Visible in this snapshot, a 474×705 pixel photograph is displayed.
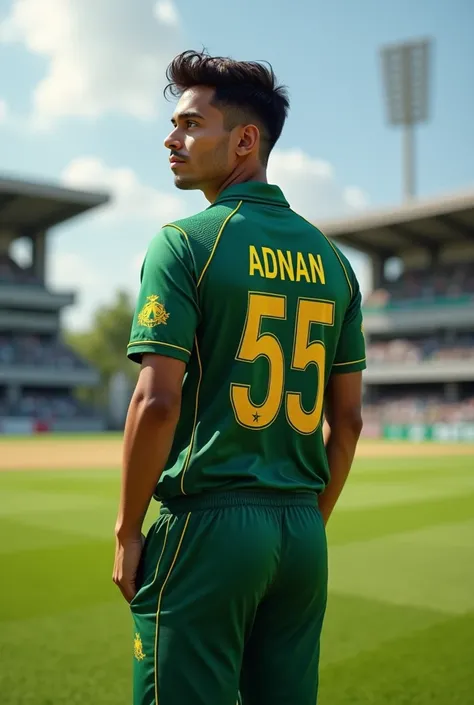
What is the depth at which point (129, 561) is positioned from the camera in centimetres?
237

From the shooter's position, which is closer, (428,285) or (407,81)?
(428,285)

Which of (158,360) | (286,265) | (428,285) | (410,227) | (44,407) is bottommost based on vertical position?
(44,407)

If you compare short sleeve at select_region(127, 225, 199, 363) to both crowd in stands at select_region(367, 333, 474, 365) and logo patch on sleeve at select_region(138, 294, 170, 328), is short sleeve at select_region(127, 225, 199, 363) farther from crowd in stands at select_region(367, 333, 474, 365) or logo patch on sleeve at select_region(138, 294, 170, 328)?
crowd in stands at select_region(367, 333, 474, 365)

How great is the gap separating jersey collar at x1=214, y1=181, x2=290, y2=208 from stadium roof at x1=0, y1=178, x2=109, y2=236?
56190 mm

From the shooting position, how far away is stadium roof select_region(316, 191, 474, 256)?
5419cm

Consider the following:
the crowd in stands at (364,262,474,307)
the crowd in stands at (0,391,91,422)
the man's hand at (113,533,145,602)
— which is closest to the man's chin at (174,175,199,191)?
the man's hand at (113,533,145,602)

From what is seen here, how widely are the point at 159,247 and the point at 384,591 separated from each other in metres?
5.70

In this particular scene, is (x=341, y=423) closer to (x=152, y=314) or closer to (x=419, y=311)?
(x=152, y=314)

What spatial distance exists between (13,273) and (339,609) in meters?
60.0

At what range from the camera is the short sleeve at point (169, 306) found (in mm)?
2262

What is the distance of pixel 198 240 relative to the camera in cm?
232

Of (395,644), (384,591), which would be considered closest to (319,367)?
(395,644)

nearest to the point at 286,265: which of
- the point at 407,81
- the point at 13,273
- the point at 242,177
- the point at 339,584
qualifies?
the point at 242,177

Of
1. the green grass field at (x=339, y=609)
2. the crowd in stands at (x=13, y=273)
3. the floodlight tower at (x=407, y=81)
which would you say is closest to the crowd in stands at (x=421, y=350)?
the floodlight tower at (x=407, y=81)
